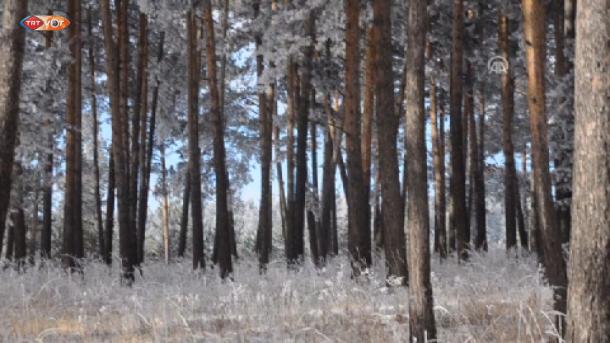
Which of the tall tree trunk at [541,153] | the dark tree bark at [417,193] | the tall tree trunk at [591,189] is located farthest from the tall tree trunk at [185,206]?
the tall tree trunk at [591,189]

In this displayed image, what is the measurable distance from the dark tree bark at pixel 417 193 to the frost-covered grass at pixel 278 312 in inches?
7.9

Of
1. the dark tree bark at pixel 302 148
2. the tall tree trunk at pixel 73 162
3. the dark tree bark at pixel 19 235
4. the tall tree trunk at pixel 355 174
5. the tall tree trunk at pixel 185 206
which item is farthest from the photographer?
the tall tree trunk at pixel 185 206

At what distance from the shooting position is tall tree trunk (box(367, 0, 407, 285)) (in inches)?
365

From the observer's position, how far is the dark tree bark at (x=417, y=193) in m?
5.79

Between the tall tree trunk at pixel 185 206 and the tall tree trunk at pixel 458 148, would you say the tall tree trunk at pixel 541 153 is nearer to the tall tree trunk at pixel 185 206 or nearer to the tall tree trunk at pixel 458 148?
the tall tree trunk at pixel 458 148

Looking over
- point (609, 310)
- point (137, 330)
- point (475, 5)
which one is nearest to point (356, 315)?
point (137, 330)

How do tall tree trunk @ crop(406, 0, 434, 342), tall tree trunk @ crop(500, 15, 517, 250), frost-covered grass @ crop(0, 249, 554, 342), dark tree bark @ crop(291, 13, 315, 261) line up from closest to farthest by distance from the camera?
tall tree trunk @ crop(406, 0, 434, 342) → frost-covered grass @ crop(0, 249, 554, 342) → dark tree bark @ crop(291, 13, 315, 261) → tall tree trunk @ crop(500, 15, 517, 250)

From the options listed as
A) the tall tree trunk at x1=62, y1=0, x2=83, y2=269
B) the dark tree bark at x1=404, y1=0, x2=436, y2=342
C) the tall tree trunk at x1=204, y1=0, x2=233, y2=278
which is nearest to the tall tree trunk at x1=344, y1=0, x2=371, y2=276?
the tall tree trunk at x1=204, y1=0, x2=233, y2=278

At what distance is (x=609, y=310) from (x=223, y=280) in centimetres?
869

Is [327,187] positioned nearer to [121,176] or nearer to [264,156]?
[264,156]

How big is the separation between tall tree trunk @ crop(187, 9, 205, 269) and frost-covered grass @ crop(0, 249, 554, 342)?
10.7 feet

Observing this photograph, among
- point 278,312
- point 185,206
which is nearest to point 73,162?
point 278,312

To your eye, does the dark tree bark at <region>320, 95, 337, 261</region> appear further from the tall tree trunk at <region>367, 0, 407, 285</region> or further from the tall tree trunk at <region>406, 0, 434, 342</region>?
the tall tree trunk at <region>406, 0, 434, 342</region>

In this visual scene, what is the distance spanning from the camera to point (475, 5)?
634 inches
